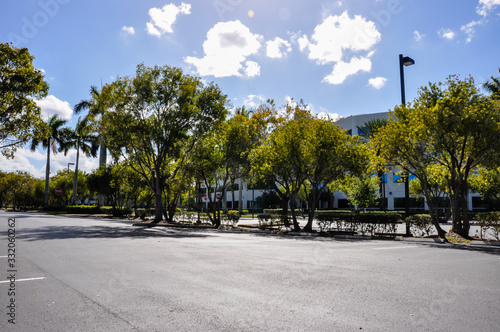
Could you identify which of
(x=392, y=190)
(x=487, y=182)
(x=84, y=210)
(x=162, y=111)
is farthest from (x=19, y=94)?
(x=392, y=190)

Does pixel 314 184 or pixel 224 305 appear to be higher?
pixel 314 184

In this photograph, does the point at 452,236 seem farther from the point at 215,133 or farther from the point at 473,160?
the point at 215,133

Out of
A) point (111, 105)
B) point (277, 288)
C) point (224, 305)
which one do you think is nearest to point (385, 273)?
point (277, 288)

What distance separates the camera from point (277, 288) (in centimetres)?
612

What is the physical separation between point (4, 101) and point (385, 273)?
23089 mm

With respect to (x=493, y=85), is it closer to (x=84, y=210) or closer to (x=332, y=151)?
(x=332, y=151)

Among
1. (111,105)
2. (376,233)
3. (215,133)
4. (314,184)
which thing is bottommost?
(376,233)

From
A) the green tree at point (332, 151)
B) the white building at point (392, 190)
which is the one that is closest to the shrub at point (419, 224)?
the green tree at point (332, 151)

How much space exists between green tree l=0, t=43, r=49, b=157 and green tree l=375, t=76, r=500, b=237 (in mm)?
20777

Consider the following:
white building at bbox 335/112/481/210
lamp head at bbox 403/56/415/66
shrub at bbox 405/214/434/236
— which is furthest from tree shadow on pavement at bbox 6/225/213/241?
white building at bbox 335/112/481/210

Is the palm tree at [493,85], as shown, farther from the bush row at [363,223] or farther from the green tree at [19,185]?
the green tree at [19,185]

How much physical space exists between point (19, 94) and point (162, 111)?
32.0 ft

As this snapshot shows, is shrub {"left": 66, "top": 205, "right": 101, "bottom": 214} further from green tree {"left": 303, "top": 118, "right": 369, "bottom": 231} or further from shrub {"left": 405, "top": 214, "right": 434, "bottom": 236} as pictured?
shrub {"left": 405, "top": 214, "right": 434, "bottom": 236}

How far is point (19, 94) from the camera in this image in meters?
20.7
